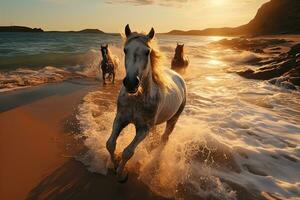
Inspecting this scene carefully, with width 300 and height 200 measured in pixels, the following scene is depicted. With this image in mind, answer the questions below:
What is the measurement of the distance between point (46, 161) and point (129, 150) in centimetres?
193

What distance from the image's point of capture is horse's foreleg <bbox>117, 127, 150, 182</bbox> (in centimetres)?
452

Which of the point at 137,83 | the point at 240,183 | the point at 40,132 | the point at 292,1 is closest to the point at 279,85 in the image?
the point at 240,183

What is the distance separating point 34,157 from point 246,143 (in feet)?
15.3

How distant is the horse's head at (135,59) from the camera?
3.64 meters

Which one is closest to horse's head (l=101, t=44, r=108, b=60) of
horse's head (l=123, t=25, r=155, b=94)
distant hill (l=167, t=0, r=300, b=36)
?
horse's head (l=123, t=25, r=155, b=94)

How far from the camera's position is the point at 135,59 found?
3871 mm

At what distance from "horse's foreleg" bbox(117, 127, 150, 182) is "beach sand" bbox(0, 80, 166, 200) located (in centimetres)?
23

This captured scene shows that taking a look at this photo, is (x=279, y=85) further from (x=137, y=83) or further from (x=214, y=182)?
(x=137, y=83)

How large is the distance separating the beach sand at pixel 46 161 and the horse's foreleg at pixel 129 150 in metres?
0.23

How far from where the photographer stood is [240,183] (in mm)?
5184

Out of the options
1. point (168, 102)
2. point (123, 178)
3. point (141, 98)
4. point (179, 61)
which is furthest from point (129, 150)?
point (179, 61)

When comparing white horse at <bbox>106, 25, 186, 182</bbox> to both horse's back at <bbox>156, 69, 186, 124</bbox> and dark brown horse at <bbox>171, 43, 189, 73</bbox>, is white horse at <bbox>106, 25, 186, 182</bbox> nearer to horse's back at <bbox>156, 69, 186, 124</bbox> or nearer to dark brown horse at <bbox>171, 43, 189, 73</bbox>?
horse's back at <bbox>156, 69, 186, 124</bbox>

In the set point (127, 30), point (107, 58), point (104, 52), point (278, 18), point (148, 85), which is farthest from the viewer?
point (278, 18)

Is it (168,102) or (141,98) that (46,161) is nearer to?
(141,98)
